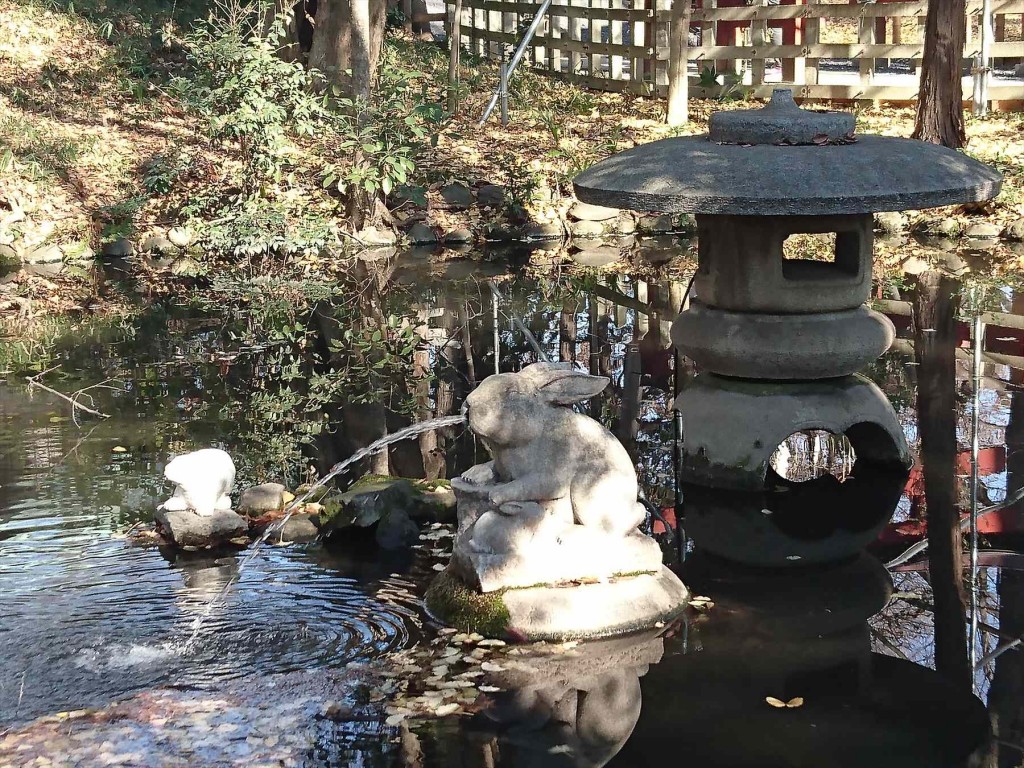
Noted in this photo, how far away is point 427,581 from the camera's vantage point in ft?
Answer: 20.8

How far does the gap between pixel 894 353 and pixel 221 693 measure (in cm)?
760

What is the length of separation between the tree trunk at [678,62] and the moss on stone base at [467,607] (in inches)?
632

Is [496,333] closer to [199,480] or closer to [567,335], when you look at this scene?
[567,335]

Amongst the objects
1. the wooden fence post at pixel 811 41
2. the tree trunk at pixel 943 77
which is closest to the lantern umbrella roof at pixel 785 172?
the tree trunk at pixel 943 77

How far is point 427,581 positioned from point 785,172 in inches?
121

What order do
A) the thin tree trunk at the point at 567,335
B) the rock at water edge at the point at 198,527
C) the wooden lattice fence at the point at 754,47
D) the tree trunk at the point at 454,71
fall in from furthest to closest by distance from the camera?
the tree trunk at the point at 454,71, the wooden lattice fence at the point at 754,47, the thin tree trunk at the point at 567,335, the rock at water edge at the point at 198,527

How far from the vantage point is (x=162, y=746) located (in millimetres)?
4621

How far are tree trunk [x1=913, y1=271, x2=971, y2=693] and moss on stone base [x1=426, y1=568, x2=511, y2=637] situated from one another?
188 centimetres

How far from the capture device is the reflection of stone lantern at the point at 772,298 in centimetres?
728

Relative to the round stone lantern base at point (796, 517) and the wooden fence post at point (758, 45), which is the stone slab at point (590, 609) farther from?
the wooden fence post at point (758, 45)

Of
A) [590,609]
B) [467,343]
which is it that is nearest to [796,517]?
[590,609]

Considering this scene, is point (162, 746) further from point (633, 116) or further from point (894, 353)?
point (633, 116)

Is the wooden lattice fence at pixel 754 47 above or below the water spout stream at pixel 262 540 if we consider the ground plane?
above

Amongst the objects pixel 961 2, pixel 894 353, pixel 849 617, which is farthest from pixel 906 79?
pixel 849 617
